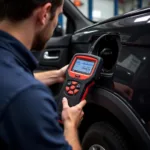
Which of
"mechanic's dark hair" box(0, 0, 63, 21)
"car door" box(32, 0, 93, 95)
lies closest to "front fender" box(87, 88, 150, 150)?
"mechanic's dark hair" box(0, 0, 63, 21)

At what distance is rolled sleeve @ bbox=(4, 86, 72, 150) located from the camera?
0.72 metres

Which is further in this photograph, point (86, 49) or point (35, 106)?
point (86, 49)

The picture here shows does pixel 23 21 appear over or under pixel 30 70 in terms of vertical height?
over

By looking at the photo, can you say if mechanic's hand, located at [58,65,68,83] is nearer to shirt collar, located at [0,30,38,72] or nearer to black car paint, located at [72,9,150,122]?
black car paint, located at [72,9,150,122]

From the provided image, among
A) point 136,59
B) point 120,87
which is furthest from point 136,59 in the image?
point 120,87

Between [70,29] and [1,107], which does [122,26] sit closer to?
[1,107]

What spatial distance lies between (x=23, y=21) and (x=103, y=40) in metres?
0.61

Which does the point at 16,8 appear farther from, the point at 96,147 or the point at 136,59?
the point at 96,147

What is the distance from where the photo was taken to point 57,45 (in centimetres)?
207

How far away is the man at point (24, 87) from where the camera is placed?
724 mm

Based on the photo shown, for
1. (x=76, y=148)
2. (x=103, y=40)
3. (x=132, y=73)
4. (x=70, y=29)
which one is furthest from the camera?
(x=70, y=29)

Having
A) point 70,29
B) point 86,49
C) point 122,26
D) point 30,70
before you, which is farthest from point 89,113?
point 70,29

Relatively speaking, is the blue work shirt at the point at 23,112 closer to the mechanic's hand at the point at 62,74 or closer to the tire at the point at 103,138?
the tire at the point at 103,138

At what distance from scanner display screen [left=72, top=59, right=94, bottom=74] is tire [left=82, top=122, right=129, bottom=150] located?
0.25m
